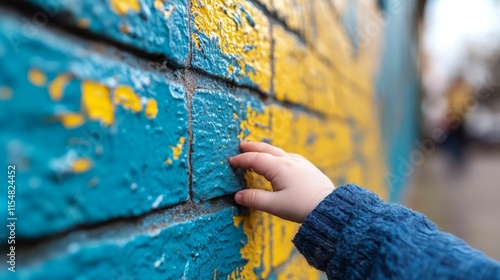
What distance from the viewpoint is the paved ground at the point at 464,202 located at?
4.05 metres

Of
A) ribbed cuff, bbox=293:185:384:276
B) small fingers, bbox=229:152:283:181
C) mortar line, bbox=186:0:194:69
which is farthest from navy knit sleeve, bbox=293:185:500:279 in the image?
mortar line, bbox=186:0:194:69

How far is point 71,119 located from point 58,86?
0.03 meters

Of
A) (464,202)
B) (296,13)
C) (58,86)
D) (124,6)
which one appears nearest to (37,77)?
(58,86)

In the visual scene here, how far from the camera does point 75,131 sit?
0.38m

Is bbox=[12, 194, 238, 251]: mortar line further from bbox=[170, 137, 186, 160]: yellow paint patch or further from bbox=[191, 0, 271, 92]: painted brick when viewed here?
bbox=[191, 0, 271, 92]: painted brick

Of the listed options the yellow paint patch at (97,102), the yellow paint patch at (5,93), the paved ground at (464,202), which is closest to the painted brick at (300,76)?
the yellow paint patch at (97,102)

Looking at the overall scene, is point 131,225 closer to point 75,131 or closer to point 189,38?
point 75,131

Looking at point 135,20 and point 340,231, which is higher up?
point 135,20

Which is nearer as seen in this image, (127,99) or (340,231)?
(127,99)

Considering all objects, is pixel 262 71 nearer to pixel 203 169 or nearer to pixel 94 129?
pixel 203 169

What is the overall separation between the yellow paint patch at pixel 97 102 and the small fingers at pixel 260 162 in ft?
1.14

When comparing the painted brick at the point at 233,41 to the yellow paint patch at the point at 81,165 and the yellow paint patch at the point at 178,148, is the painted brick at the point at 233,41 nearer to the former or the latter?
the yellow paint patch at the point at 178,148

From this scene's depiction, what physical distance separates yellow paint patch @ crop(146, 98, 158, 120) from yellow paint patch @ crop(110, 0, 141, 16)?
0.10 m

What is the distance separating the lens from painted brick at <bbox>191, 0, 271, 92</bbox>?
63 cm
